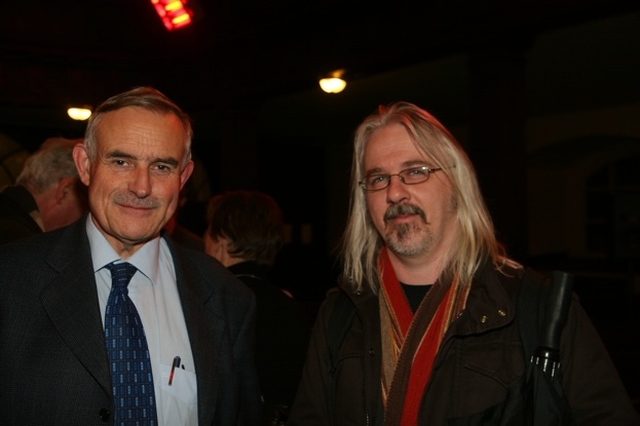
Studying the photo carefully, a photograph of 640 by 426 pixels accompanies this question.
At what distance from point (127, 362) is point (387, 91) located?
28.1 feet

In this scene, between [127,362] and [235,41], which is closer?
[127,362]

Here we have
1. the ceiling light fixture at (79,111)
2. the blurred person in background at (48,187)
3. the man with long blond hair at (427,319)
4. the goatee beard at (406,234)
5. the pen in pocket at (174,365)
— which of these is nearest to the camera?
the man with long blond hair at (427,319)

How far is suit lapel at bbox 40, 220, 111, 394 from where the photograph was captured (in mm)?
1714

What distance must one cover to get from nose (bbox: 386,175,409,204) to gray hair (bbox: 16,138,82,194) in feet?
5.83

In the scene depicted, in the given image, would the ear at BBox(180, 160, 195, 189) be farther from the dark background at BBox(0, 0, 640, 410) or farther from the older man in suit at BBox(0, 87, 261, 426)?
the dark background at BBox(0, 0, 640, 410)

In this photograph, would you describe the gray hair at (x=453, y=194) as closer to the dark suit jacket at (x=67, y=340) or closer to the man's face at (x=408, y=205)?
the man's face at (x=408, y=205)

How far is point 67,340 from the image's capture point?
67.5 inches

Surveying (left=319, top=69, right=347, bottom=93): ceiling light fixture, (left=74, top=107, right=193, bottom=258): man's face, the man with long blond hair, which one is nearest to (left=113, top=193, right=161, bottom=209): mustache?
(left=74, top=107, right=193, bottom=258): man's face

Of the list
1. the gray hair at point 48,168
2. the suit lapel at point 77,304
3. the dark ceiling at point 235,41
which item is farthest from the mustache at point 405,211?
the dark ceiling at point 235,41

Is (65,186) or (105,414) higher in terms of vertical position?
(65,186)

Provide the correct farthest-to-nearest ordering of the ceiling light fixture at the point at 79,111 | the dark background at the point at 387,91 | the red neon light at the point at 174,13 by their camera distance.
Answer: the ceiling light fixture at the point at 79,111, the red neon light at the point at 174,13, the dark background at the point at 387,91

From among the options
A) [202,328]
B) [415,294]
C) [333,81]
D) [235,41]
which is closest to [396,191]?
[415,294]

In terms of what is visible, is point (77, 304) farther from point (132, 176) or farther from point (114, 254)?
point (132, 176)

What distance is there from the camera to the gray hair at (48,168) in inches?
127
